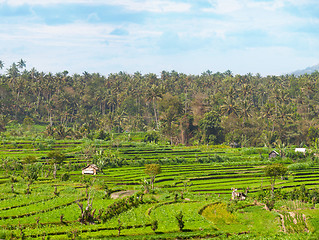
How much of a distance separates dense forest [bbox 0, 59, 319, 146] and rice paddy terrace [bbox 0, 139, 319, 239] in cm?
2696

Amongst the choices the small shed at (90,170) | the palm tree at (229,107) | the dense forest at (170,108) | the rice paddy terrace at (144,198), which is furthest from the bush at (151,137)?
the small shed at (90,170)

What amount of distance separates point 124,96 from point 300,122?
252 feet

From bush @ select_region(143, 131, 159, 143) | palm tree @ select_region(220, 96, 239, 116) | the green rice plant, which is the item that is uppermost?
palm tree @ select_region(220, 96, 239, 116)

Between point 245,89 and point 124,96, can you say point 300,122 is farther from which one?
point 124,96

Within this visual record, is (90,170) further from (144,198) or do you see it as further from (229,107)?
(229,107)

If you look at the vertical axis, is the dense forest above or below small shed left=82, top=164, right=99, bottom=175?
above

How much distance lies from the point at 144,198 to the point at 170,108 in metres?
85.8

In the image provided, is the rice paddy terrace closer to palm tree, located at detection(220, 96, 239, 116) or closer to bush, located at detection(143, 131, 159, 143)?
bush, located at detection(143, 131, 159, 143)

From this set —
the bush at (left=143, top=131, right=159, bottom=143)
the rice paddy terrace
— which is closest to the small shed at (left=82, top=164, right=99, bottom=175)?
the rice paddy terrace

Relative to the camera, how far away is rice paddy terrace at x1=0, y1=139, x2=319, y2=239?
111 feet

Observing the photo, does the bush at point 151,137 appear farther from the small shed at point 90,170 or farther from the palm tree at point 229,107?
the small shed at point 90,170

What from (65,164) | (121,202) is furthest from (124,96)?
(121,202)

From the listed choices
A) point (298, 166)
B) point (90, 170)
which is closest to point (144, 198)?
point (90, 170)

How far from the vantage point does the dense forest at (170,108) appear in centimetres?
12638
